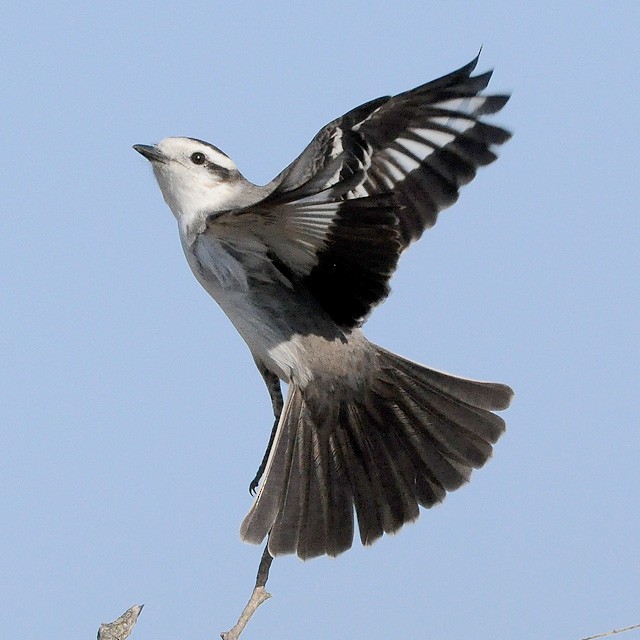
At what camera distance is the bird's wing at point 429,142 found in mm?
6738

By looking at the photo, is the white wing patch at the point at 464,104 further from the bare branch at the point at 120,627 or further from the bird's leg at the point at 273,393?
the bare branch at the point at 120,627

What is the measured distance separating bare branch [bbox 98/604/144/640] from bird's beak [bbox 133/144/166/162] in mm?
2702

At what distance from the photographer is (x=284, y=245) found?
5438 mm

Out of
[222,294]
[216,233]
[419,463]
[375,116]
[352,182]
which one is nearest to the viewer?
[352,182]

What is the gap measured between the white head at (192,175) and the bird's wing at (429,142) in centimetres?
86

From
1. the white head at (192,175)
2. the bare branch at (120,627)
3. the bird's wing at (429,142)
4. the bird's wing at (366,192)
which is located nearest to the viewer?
the bare branch at (120,627)

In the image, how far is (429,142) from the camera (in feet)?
22.7

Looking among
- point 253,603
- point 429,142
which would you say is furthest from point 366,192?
point 253,603

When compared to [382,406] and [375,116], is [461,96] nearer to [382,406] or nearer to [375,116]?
[375,116]

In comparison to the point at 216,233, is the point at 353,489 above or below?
below

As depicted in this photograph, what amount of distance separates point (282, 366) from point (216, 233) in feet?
3.02

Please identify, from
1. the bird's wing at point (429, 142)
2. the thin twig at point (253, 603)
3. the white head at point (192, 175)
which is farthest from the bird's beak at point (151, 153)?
the thin twig at point (253, 603)

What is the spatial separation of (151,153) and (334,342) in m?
1.51

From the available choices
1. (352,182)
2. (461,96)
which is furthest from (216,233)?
(461,96)
